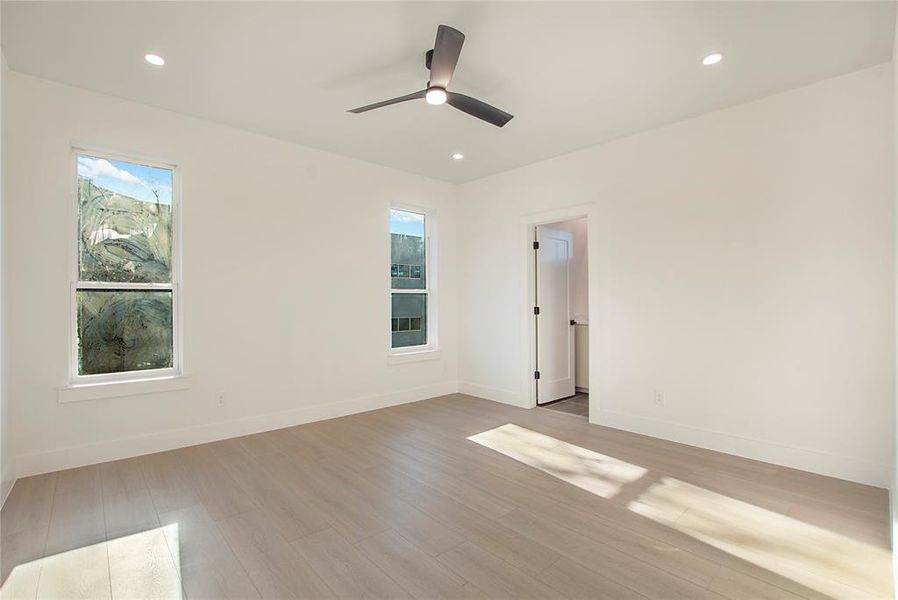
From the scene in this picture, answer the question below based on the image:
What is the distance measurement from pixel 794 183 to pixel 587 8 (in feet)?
7.09

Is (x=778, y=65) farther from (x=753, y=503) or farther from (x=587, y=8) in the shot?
(x=753, y=503)

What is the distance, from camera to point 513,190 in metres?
5.18

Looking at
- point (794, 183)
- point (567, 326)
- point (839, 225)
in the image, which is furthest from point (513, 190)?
point (839, 225)

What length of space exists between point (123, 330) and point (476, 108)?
3.31 m

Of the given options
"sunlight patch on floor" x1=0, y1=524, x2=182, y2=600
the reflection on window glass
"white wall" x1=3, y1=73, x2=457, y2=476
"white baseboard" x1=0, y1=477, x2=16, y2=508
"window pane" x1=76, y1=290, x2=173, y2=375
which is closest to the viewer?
"sunlight patch on floor" x1=0, y1=524, x2=182, y2=600

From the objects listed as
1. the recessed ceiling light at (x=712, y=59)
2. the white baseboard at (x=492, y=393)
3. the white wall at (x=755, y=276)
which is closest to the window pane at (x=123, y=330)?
the white baseboard at (x=492, y=393)

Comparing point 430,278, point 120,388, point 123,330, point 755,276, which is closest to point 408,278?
point 430,278

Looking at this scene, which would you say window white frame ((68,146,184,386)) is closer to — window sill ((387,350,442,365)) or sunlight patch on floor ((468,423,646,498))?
window sill ((387,350,442,365))

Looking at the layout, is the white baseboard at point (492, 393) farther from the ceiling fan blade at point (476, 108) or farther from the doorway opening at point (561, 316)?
the ceiling fan blade at point (476, 108)

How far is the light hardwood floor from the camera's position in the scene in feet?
6.23

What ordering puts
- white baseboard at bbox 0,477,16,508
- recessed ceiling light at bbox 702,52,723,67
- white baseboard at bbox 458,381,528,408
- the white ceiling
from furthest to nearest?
white baseboard at bbox 458,381,528,408 → recessed ceiling light at bbox 702,52,723,67 → white baseboard at bbox 0,477,16,508 → the white ceiling

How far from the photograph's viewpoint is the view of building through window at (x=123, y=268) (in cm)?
333

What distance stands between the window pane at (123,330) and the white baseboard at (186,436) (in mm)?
582

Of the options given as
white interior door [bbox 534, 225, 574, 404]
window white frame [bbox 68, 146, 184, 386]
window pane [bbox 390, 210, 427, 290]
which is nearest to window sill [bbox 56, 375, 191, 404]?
window white frame [bbox 68, 146, 184, 386]
